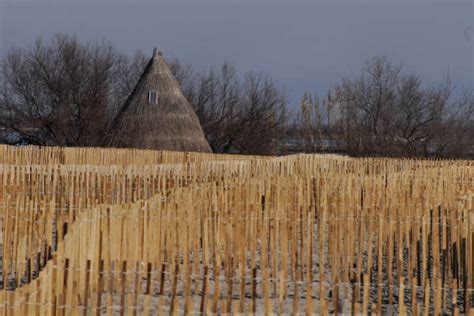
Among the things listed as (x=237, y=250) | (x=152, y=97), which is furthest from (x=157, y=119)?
(x=237, y=250)

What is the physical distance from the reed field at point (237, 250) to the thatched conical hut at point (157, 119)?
1815 centimetres

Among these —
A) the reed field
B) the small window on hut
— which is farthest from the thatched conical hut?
the reed field

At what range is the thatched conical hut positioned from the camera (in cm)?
2819

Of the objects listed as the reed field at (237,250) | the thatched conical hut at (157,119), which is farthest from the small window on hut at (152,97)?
the reed field at (237,250)

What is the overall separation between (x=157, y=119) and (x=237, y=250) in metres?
22.6

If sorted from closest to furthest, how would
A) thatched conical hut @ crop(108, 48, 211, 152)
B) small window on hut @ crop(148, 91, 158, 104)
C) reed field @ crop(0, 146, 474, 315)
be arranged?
reed field @ crop(0, 146, 474, 315), thatched conical hut @ crop(108, 48, 211, 152), small window on hut @ crop(148, 91, 158, 104)

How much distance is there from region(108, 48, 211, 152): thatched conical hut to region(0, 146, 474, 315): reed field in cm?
1815

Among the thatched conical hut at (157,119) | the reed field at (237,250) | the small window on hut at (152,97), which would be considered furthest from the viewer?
the small window on hut at (152,97)

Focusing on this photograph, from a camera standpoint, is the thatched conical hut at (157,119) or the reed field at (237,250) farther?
the thatched conical hut at (157,119)

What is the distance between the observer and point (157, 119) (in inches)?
1127

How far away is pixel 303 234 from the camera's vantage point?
21.7ft

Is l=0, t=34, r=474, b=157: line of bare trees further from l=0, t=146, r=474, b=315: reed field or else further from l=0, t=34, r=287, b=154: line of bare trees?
l=0, t=146, r=474, b=315: reed field

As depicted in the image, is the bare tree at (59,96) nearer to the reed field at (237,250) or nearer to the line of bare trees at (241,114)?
the line of bare trees at (241,114)

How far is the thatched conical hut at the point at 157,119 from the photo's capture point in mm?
28188
